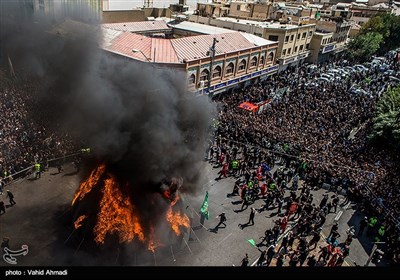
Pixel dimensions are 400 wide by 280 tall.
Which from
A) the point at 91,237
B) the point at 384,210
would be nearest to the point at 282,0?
the point at 384,210

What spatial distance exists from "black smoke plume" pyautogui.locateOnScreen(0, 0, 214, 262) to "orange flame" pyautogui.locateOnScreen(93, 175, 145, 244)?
21.8 inches

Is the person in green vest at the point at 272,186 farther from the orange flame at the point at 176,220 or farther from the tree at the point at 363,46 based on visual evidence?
the tree at the point at 363,46

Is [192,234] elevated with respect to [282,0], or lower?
lower

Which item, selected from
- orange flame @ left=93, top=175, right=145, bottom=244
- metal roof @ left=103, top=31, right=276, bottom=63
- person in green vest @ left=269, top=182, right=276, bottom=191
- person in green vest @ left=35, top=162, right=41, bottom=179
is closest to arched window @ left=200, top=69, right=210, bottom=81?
metal roof @ left=103, top=31, right=276, bottom=63

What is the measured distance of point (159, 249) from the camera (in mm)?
13820

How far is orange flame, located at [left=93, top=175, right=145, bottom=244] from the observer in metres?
13.2

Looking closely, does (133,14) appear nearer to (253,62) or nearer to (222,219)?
(253,62)

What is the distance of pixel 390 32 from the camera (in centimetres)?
6138

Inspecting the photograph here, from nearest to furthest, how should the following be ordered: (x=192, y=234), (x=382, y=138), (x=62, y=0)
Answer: (x=62, y=0) → (x=192, y=234) → (x=382, y=138)

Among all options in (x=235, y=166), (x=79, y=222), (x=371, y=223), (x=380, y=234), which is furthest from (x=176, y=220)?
(x=380, y=234)

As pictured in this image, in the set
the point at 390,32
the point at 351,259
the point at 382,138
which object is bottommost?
the point at 351,259

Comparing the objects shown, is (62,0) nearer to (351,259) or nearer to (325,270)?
(325,270)

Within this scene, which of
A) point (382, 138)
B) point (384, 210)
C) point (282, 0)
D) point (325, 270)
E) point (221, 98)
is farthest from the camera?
point (282, 0)

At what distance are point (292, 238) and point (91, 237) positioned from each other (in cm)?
862
